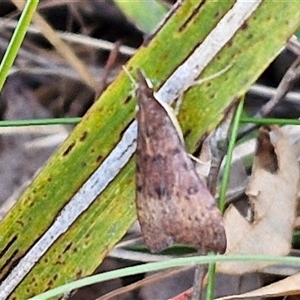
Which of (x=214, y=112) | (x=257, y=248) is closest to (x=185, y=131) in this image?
(x=214, y=112)

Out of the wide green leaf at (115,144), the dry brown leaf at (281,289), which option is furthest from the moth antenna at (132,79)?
the dry brown leaf at (281,289)

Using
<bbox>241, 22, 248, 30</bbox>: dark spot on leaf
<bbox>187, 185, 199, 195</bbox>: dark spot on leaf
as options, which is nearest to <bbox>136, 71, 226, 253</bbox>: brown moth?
<bbox>187, 185, 199, 195</bbox>: dark spot on leaf

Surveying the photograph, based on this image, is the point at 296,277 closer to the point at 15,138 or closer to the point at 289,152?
the point at 289,152

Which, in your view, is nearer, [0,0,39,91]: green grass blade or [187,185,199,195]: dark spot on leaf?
[0,0,39,91]: green grass blade

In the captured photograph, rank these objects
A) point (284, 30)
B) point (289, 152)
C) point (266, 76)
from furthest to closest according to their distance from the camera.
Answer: point (266, 76), point (289, 152), point (284, 30)

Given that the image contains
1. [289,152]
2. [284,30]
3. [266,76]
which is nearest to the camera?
[284,30]

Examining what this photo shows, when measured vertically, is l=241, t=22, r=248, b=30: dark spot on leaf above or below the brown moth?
above

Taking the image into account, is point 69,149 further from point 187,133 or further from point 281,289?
point 281,289

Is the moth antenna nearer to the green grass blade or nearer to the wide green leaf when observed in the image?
the wide green leaf

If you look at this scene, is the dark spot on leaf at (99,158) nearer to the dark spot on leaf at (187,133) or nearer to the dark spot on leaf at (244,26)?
the dark spot on leaf at (187,133)
